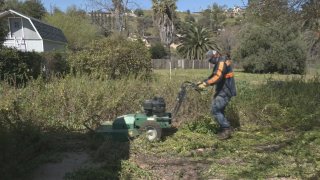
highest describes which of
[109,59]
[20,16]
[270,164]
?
[20,16]

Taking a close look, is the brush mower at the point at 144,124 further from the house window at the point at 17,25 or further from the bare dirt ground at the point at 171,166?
the house window at the point at 17,25

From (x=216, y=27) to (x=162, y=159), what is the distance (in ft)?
370

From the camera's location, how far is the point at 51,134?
8.85 metres

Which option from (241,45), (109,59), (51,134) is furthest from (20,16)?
(51,134)

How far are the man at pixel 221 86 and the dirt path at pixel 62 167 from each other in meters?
2.73

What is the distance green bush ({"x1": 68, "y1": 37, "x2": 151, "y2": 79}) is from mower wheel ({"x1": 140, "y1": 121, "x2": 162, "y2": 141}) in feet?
28.8

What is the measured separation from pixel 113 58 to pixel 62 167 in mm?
10950

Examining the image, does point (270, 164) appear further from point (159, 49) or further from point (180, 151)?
point (159, 49)

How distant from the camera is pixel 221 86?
890cm

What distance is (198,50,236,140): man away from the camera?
8.71m

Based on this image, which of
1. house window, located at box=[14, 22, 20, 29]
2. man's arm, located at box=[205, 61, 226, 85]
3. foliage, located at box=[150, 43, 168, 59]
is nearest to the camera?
man's arm, located at box=[205, 61, 226, 85]

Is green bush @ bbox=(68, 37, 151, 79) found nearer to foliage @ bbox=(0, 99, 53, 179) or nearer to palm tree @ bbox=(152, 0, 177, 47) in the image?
foliage @ bbox=(0, 99, 53, 179)

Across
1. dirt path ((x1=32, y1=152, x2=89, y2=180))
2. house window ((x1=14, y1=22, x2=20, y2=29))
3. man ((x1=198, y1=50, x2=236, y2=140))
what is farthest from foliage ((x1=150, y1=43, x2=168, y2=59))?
dirt path ((x1=32, y1=152, x2=89, y2=180))

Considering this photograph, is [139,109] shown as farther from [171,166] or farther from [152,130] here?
[171,166]
